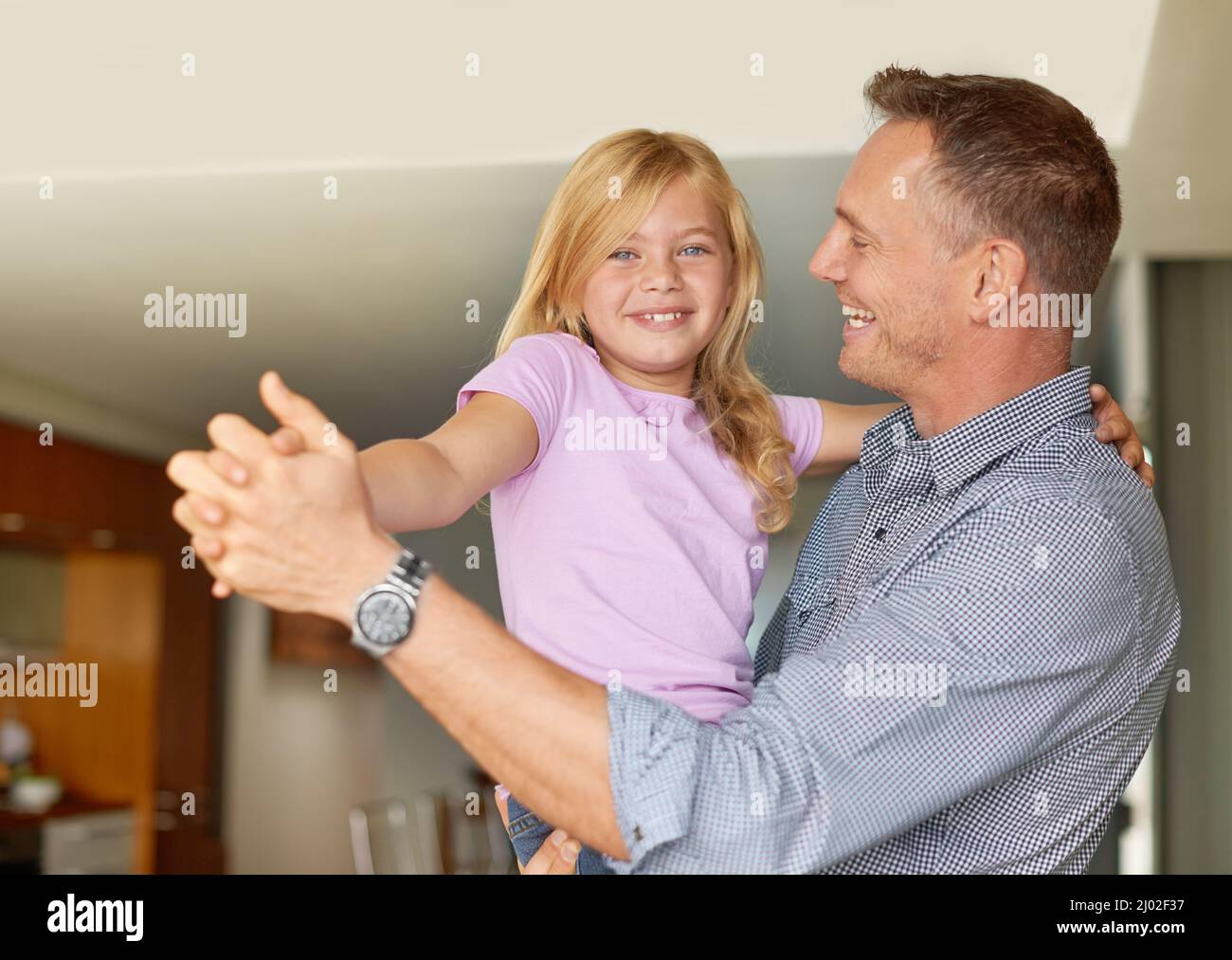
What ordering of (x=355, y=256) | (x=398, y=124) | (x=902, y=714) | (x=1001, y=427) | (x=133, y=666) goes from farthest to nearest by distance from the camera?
(x=133, y=666) → (x=355, y=256) → (x=398, y=124) → (x=1001, y=427) → (x=902, y=714)

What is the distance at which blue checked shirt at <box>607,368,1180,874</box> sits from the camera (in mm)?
764

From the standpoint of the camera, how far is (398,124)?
2490mm

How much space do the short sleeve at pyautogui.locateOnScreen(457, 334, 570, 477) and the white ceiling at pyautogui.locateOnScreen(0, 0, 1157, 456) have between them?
1.09 m

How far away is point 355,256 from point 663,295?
1981 millimetres

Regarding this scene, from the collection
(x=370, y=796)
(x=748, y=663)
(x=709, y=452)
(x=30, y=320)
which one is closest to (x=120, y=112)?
(x=30, y=320)

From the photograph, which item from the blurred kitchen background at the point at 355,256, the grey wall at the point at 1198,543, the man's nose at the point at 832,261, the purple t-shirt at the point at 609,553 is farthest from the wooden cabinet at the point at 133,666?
the man's nose at the point at 832,261

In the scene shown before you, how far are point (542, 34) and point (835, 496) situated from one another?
1.19 m

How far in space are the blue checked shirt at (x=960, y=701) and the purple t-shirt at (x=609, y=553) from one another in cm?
13

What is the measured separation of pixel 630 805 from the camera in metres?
0.74

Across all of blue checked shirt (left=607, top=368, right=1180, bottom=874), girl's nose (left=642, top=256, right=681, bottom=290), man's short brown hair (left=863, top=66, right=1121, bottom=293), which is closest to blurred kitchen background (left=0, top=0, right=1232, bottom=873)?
girl's nose (left=642, top=256, right=681, bottom=290)

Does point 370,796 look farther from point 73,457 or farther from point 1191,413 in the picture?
point 1191,413

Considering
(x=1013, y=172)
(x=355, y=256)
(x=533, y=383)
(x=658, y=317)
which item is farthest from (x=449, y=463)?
(x=355, y=256)

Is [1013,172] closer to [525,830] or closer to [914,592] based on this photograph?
[914,592]

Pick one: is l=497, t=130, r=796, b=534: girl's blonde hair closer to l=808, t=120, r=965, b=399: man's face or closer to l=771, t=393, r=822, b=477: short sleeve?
l=771, t=393, r=822, b=477: short sleeve
